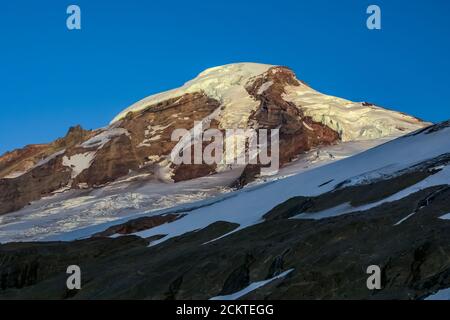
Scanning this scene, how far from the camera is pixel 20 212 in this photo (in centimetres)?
16600

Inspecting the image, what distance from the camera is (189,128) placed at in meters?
189

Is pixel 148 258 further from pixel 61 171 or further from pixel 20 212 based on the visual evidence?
pixel 61 171

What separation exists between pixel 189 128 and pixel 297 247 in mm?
149812

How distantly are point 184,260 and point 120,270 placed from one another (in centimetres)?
431

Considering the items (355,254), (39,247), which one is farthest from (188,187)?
(355,254)

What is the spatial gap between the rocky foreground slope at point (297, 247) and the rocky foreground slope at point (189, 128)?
104 metres

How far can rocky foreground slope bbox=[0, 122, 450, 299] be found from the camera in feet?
112

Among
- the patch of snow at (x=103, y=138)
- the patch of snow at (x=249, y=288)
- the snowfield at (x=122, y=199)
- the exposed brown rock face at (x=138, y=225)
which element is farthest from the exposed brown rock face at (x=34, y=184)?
the patch of snow at (x=249, y=288)

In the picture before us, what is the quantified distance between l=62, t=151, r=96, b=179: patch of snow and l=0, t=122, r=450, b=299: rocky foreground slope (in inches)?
4452

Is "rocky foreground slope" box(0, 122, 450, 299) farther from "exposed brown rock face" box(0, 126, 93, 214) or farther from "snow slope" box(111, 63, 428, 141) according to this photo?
"exposed brown rock face" box(0, 126, 93, 214)

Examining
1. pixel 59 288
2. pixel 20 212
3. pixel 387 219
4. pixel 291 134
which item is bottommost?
pixel 59 288

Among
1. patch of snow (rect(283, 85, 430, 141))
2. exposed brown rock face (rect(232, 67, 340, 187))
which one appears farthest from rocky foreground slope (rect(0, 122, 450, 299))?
patch of snow (rect(283, 85, 430, 141))

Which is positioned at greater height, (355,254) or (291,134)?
(291,134)

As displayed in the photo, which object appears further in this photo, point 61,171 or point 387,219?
point 61,171
